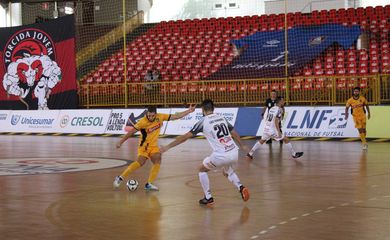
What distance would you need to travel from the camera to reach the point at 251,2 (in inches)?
1751

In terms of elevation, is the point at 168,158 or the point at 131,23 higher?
the point at 131,23

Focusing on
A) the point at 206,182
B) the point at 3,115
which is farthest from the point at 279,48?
the point at 206,182

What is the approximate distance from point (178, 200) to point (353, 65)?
23.8 metres

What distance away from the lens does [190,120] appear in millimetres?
30625

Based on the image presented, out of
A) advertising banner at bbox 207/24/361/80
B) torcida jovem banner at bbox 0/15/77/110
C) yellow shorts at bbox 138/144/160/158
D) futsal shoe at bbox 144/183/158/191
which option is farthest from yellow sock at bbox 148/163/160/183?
torcida jovem banner at bbox 0/15/77/110

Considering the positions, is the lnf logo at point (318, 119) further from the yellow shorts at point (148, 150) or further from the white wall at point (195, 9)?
the white wall at point (195, 9)

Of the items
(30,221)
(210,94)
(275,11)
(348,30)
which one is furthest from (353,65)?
(30,221)

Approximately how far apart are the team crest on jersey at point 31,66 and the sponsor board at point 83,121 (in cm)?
194

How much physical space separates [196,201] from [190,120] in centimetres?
1914

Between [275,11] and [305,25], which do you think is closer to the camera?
[305,25]

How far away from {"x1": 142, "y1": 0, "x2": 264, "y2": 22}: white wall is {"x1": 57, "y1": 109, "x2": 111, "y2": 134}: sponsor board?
13.3 metres

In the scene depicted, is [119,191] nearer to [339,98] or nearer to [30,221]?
[30,221]

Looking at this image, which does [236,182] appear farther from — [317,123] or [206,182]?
[317,123]

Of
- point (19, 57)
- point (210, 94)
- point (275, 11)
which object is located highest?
point (275, 11)
